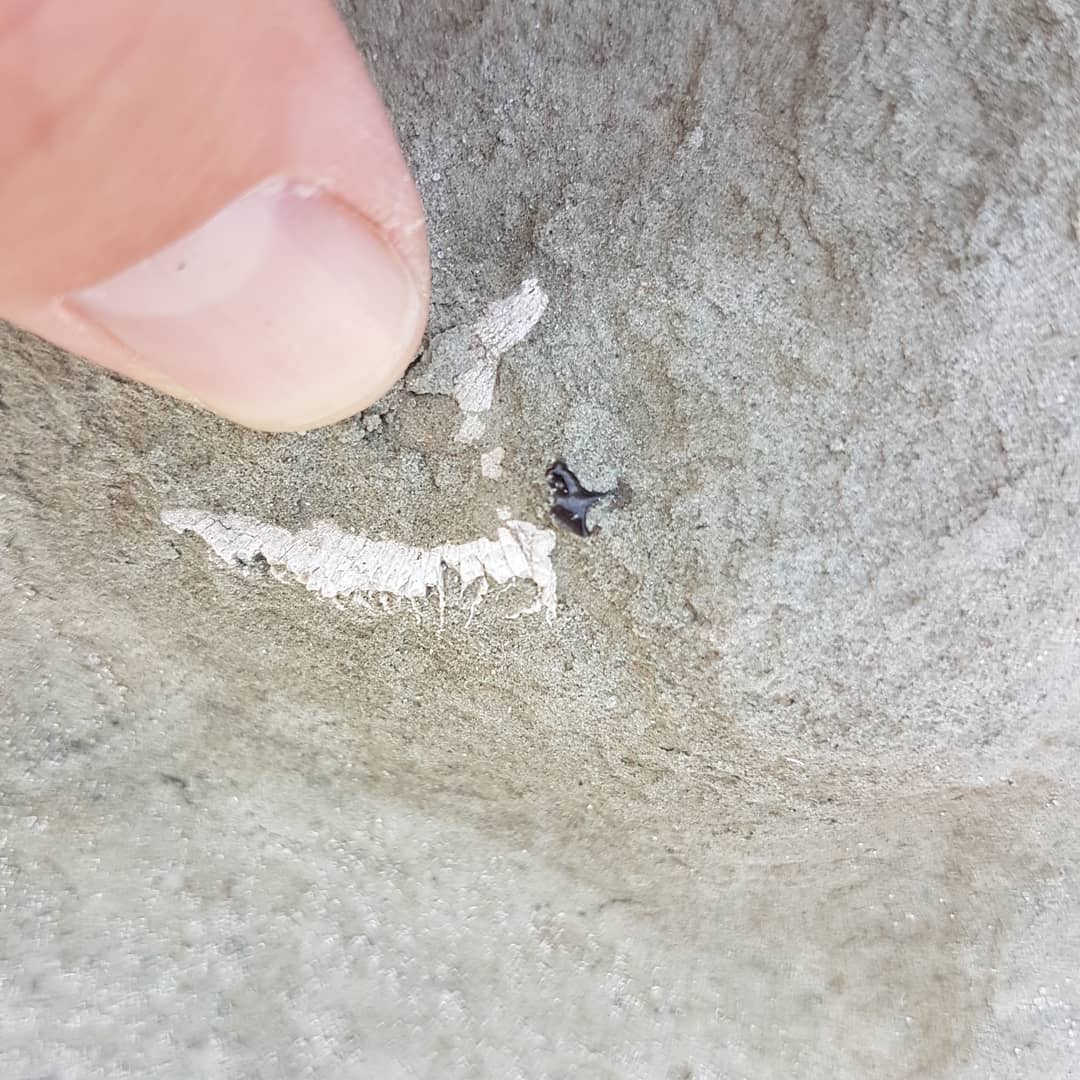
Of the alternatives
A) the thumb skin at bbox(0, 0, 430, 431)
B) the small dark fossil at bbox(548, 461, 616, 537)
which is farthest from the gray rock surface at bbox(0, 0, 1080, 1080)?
the thumb skin at bbox(0, 0, 430, 431)

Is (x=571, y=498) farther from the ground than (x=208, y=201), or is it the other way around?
(x=208, y=201)

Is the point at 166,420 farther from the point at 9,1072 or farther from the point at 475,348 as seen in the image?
the point at 9,1072

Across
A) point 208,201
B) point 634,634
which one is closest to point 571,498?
point 634,634

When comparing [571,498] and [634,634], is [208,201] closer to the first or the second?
[571,498]

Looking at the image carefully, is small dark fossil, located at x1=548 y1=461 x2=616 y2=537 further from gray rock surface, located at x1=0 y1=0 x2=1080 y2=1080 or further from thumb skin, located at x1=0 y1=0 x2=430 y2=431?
thumb skin, located at x1=0 y1=0 x2=430 y2=431

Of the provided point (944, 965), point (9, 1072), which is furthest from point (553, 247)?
point (9, 1072)
